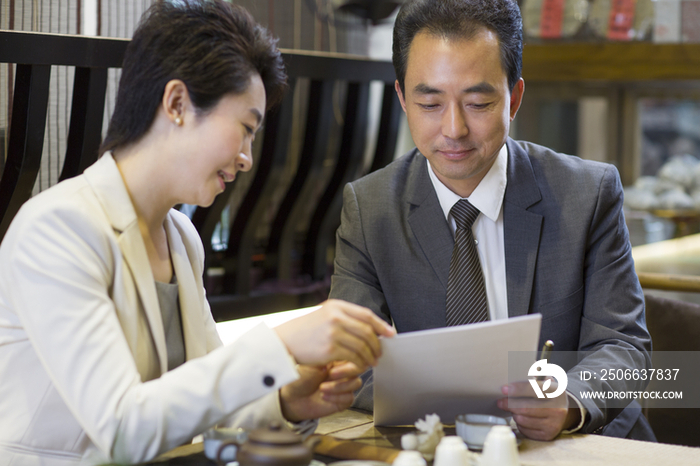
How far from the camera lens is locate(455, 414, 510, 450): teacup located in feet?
3.67

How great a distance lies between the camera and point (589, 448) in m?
1.18

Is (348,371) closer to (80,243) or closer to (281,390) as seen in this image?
(281,390)

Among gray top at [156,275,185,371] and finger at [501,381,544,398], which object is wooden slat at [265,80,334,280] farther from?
finger at [501,381,544,398]

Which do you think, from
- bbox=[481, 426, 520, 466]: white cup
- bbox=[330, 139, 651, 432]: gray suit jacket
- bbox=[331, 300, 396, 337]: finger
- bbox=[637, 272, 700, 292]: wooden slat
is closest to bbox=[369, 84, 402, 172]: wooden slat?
bbox=[637, 272, 700, 292]: wooden slat

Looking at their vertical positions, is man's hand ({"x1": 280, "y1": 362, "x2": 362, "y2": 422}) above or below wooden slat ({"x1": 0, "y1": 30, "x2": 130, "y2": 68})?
below

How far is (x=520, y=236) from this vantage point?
5.41 ft

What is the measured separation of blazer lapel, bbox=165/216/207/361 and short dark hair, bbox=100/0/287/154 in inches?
9.1

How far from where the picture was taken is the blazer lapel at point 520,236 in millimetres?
1617

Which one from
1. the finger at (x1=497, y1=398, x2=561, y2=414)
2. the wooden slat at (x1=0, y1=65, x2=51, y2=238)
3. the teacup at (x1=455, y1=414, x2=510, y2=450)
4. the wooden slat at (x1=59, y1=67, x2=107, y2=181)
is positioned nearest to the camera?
the teacup at (x1=455, y1=414, x2=510, y2=450)

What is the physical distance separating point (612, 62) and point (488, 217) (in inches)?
123

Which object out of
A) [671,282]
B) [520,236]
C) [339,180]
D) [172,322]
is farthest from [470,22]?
[339,180]

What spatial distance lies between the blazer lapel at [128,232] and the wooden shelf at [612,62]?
372 cm

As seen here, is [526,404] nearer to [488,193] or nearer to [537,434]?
[537,434]

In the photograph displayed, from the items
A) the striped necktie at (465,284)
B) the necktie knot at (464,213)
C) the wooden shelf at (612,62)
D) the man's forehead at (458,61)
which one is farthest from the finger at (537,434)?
the wooden shelf at (612,62)
